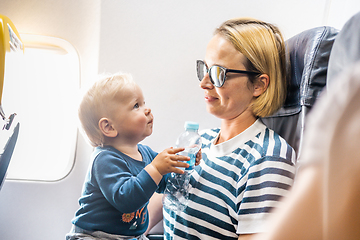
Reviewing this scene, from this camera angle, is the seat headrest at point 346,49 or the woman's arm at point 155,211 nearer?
the seat headrest at point 346,49

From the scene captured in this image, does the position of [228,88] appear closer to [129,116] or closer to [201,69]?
[201,69]

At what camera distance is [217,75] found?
4.12 feet

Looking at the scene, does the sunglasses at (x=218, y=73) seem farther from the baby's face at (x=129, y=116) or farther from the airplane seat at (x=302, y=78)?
the baby's face at (x=129, y=116)

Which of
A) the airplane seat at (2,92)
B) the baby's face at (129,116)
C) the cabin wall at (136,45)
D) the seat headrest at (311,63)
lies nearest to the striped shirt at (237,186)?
the seat headrest at (311,63)

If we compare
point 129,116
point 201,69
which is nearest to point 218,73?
point 201,69

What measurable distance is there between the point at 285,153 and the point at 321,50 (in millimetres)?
472

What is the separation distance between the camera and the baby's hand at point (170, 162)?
116 cm

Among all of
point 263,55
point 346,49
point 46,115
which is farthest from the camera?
point 46,115

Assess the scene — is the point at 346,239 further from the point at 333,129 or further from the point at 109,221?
the point at 109,221

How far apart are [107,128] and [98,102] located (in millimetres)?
146

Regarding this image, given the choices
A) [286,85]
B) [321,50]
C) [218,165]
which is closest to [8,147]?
[218,165]

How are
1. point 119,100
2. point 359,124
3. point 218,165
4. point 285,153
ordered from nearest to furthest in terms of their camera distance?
1. point 359,124
2. point 285,153
3. point 218,165
4. point 119,100

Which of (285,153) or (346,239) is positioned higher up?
(346,239)

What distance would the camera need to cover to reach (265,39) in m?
1.25
